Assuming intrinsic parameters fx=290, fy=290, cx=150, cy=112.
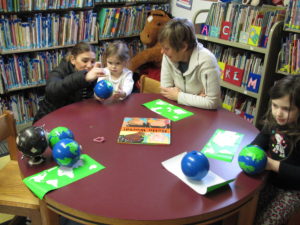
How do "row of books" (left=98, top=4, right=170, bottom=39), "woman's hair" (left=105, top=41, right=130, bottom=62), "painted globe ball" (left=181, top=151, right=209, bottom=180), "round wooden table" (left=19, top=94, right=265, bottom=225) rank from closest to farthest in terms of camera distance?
1. "round wooden table" (left=19, top=94, right=265, bottom=225)
2. "painted globe ball" (left=181, top=151, right=209, bottom=180)
3. "woman's hair" (left=105, top=41, right=130, bottom=62)
4. "row of books" (left=98, top=4, right=170, bottom=39)

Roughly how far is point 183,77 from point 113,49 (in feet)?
1.80

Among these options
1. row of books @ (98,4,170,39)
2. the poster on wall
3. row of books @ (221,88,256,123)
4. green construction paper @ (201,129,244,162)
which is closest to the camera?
green construction paper @ (201,129,244,162)

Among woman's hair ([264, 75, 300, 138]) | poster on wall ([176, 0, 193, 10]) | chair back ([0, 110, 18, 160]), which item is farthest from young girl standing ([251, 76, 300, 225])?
poster on wall ([176, 0, 193, 10])

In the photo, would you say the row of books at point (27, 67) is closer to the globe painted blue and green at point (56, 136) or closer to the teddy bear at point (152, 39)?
the teddy bear at point (152, 39)

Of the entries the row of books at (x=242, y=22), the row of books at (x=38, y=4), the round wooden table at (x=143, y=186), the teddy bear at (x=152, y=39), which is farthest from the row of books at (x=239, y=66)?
the row of books at (x=38, y=4)

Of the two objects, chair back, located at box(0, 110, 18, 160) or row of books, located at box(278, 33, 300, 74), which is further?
row of books, located at box(278, 33, 300, 74)

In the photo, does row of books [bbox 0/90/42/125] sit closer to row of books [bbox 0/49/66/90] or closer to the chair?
row of books [bbox 0/49/66/90]

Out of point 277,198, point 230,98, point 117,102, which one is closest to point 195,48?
point 117,102

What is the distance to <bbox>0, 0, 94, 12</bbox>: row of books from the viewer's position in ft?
8.47

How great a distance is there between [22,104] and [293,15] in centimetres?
269

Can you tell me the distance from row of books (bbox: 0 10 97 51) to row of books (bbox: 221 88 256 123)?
1.62 meters

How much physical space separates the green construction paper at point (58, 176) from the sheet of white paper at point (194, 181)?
265 millimetres

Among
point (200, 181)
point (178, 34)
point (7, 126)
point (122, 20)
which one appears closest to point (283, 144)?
point (200, 181)

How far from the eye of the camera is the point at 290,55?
8.20 ft
